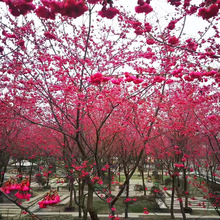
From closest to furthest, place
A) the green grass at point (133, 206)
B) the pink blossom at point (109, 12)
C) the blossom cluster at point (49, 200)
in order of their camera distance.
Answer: the pink blossom at point (109, 12), the blossom cluster at point (49, 200), the green grass at point (133, 206)

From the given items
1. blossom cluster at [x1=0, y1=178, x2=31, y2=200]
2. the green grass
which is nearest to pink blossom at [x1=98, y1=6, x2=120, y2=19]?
blossom cluster at [x1=0, y1=178, x2=31, y2=200]

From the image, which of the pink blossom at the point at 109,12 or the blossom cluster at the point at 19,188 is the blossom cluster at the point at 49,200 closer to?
the blossom cluster at the point at 19,188

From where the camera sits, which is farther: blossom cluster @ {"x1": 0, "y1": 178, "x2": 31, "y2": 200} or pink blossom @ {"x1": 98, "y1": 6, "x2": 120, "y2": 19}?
blossom cluster @ {"x1": 0, "y1": 178, "x2": 31, "y2": 200}

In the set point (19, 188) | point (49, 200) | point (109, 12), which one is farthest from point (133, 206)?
point (109, 12)

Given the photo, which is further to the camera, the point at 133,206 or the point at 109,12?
the point at 133,206

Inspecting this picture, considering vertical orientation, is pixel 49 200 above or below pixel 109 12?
below

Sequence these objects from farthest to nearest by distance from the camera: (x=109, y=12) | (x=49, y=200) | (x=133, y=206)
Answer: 1. (x=133, y=206)
2. (x=49, y=200)
3. (x=109, y=12)

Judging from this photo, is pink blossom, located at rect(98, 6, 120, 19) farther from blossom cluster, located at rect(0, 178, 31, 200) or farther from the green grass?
the green grass

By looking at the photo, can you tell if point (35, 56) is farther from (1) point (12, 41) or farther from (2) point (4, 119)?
(2) point (4, 119)

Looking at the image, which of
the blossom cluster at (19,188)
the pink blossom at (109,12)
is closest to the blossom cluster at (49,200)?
the blossom cluster at (19,188)

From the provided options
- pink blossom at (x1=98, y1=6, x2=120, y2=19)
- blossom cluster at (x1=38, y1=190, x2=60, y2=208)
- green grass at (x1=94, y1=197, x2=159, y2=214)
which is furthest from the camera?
green grass at (x1=94, y1=197, x2=159, y2=214)

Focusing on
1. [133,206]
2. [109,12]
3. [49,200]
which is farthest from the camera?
[133,206]

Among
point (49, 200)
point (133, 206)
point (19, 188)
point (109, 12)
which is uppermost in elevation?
point (109, 12)

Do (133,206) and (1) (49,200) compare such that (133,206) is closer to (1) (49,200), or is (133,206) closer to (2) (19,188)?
(1) (49,200)
